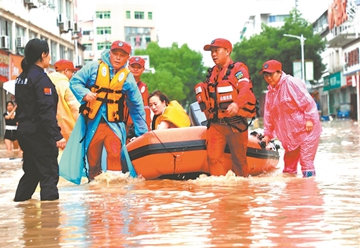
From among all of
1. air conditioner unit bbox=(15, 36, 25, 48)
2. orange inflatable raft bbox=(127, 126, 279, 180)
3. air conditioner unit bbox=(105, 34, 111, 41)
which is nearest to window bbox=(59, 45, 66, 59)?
air conditioner unit bbox=(15, 36, 25, 48)

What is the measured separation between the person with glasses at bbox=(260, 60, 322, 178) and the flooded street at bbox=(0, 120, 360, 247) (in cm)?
44

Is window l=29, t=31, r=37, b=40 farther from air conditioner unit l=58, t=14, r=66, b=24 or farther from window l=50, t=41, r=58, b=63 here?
air conditioner unit l=58, t=14, r=66, b=24

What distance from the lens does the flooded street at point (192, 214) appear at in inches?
211

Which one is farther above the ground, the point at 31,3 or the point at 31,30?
the point at 31,3

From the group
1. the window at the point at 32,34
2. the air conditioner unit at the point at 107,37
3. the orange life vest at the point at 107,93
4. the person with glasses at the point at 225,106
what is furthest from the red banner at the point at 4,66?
the air conditioner unit at the point at 107,37

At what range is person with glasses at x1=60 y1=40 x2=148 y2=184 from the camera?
9.70 metres

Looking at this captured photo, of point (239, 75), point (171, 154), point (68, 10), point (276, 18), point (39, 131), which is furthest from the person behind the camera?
point (276, 18)

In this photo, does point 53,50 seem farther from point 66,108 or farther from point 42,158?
point 42,158

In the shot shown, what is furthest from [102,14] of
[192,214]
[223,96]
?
[192,214]

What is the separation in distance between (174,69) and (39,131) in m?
91.9

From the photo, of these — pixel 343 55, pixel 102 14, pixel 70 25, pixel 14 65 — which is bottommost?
pixel 14 65

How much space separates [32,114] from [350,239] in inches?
152

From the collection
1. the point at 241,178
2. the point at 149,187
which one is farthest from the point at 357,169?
the point at 149,187

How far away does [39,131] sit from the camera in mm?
7992
